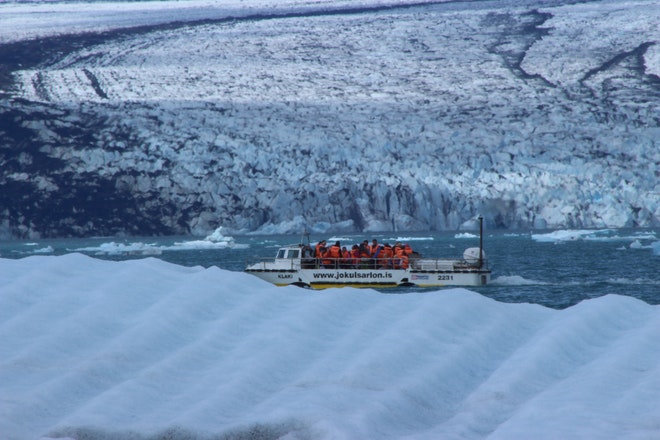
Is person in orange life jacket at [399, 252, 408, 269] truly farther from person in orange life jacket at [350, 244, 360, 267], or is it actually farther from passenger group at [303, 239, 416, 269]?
person in orange life jacket at [350, 244, 360, 267]

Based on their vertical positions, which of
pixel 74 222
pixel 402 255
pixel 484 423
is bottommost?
pixel 74 222

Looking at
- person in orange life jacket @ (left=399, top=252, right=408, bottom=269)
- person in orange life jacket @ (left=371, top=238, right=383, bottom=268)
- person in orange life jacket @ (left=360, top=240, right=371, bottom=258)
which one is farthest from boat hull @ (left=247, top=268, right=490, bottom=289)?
person in orange life jacket @ (left=360, top=240, right=371, bottom=258)

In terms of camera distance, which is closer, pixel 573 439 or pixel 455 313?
pixel 573 439

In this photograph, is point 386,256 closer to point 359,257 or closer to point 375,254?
point 375,254

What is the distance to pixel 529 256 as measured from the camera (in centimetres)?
3628

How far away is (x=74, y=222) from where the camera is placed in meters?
49.2

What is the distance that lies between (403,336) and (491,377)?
744 mm

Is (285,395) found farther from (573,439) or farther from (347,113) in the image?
(347,113)

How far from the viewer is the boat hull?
23234mm

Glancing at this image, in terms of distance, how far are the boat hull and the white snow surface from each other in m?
14.7

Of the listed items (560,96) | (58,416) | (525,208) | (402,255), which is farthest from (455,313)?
(560,96)

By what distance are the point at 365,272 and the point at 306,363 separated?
16467 mm

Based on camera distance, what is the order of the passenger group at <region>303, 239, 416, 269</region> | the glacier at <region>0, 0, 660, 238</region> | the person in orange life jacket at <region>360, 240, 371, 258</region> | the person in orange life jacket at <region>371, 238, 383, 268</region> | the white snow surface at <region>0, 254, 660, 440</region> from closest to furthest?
the white snow surface at <region>0, 254, 660, 440</region>, the passenger group at <region>303, 239, 416, 269</region>, the person in orange life jacket at <region>371, 238, 383, 268</region>, the person in orange life jacket at <region>360, 240, 371, 258</region>, the glacier at <region>0, 0, 660, 238</region>

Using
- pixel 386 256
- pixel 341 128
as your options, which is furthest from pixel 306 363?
pixel 341 128
